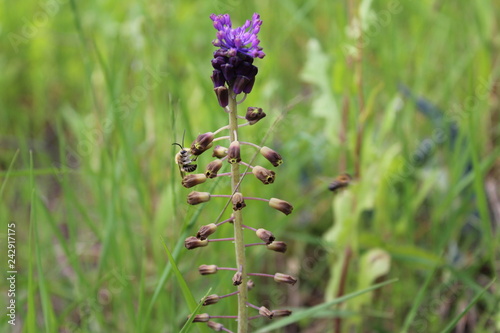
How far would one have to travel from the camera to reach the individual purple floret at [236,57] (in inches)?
55.3

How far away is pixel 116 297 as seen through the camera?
8.18ft

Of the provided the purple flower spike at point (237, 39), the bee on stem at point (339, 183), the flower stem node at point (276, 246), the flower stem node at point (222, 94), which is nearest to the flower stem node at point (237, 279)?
the flower stem node at point (276, 246)

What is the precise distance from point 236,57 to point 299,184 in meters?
2.07

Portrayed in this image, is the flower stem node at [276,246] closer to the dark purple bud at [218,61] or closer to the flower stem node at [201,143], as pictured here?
the flower stem node at [201,143]

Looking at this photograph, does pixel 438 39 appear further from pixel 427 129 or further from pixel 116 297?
pixel 116 297

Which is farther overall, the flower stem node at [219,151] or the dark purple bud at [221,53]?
the flower stem node at [219,151]

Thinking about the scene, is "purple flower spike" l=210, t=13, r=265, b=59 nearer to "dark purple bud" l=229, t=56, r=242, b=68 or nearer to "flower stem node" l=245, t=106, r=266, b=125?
"dark purple bud" l=229, t=56, r=242, b=68

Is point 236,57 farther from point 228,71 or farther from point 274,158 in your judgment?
point 274,158

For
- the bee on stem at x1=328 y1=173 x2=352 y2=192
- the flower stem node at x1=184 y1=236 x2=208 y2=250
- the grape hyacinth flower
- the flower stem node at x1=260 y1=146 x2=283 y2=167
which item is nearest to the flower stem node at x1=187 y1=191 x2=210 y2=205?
the grape hyacinth flower

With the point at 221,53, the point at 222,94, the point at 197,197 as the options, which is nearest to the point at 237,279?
the point at 197,197

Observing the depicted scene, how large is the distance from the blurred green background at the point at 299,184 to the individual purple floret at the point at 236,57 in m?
0.36

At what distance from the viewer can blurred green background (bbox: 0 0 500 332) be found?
2.30m

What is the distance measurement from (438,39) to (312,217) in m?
1.75

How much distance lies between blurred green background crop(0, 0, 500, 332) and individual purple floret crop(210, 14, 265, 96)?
357 millimetres
